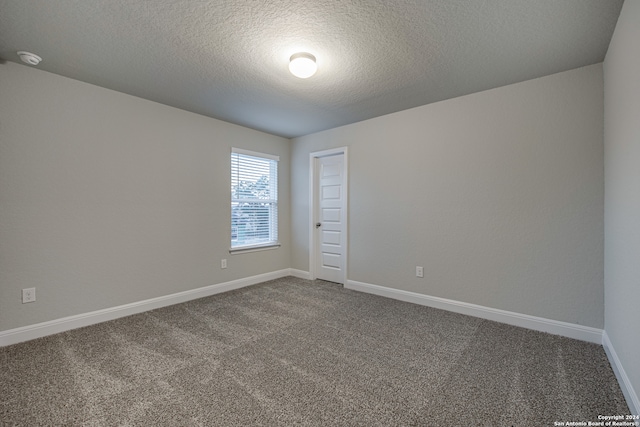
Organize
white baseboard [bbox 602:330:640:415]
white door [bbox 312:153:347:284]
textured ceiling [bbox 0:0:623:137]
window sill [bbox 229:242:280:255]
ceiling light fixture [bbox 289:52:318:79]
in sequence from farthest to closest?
white door [bbox 312:153:347:284] → window sill [bbox 229:242:280:255] → ceiling light fixture [bbox 289:52:318:79] → textured ceiling [bbox 0:0:623:137] → white baseboard [bbox 602:330:640:415]

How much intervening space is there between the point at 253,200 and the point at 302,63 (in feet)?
8.24

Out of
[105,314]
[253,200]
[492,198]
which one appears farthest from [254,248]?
[492,198]

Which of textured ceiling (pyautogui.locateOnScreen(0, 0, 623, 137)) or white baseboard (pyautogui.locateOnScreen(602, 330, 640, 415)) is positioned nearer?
white baseboard (pyautogui.locateOnScreen(602, 330, 640, 415))

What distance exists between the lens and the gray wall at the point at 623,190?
1.56m

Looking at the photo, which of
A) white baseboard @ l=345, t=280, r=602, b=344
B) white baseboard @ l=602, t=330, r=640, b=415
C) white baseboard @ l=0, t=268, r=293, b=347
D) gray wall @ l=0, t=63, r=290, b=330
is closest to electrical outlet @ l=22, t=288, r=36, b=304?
gray wall @ l=0, t=63, r=290, b=330

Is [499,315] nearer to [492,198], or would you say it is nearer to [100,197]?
[492,198]

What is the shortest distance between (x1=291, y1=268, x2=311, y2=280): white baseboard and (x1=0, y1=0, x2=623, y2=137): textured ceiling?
2814 millimetres

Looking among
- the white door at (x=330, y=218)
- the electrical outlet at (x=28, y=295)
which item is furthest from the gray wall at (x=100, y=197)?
the white door at (x=330, y=218)

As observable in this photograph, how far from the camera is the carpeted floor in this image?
155cm

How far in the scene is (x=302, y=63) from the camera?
2203 mm

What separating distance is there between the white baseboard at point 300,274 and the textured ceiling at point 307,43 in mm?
2814

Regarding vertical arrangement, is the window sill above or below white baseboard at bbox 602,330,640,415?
above

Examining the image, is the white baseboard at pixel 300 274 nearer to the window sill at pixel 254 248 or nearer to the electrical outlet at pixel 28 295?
the window sill at pixel 254 248

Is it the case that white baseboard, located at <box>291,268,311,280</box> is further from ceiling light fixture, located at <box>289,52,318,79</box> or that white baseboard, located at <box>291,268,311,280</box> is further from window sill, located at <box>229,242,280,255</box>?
ceiling light fixture, located at <box>289,52,318,79</box>
